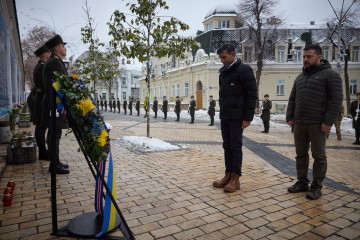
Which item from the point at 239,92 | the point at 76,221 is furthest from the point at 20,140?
the point at 239,92

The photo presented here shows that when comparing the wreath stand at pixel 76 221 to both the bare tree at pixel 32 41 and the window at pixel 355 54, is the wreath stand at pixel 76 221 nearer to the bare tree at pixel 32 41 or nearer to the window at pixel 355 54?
the bare tree at pixel 32 41

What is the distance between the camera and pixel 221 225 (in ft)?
9.40

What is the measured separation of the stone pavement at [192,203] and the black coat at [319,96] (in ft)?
3.62

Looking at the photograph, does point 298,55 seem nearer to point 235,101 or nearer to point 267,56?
point 267,56

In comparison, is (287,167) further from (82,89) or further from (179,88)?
(179,88)

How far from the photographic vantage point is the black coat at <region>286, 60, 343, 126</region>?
11.7ft

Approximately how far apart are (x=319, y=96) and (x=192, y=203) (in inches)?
87.3

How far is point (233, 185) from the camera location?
12.8 ft

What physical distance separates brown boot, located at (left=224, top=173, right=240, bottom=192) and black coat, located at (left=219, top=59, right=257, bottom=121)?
86cm

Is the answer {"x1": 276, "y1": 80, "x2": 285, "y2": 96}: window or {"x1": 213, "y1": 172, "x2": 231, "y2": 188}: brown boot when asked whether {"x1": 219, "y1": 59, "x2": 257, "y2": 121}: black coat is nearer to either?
{"x1": 213, "y1": 172, "x2": 231, "y2": 188}: brown boot

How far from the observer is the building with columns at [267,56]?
99.4 feet

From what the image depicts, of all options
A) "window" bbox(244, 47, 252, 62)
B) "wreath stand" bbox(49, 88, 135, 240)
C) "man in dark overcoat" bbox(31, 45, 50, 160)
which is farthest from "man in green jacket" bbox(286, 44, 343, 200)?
"window" bbox(244, 47, 252, 62)

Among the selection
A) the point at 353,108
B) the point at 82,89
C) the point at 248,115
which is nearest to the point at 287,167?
the point at 248,115

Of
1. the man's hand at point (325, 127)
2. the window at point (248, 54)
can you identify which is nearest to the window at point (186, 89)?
the window at point (248, 54)
